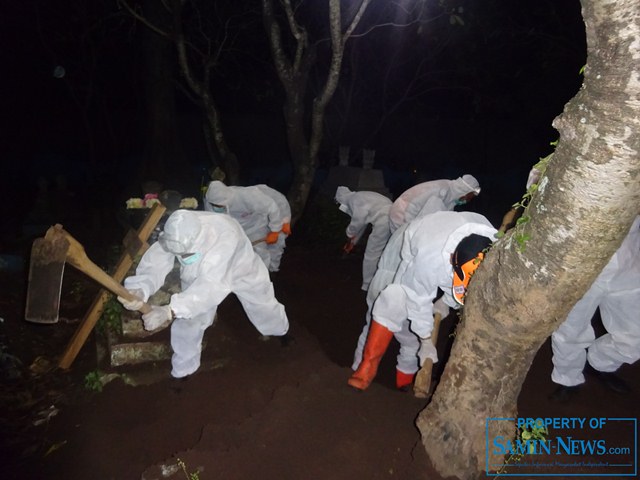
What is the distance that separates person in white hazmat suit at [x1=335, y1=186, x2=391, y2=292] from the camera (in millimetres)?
5789

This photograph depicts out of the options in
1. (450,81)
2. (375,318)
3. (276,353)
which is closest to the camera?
(375,318)

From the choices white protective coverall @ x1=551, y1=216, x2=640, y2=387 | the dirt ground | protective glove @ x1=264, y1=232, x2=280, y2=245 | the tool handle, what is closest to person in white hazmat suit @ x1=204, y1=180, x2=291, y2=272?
protective glove @ x1=264, y1=232, x2=280, y2=245

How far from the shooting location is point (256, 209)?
5.32 m

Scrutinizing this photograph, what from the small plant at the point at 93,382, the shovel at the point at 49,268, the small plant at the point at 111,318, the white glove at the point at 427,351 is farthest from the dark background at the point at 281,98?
the white glove at the point at 427,351

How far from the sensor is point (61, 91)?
1270 cm

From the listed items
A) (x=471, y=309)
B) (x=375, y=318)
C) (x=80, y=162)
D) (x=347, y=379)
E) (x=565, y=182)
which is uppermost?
(x=565, y=182)

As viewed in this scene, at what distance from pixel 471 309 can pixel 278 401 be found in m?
1.45

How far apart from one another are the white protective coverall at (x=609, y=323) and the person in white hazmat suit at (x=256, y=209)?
329 centimetres

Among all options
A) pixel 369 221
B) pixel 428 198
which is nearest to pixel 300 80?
pixel 369 221

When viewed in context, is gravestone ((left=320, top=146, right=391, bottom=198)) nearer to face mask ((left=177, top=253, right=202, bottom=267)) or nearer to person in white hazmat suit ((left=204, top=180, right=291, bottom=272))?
person in white hazmat suit ((left=204, top=180, right=291, bottom=272))

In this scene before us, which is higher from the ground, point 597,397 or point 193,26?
point 193,26

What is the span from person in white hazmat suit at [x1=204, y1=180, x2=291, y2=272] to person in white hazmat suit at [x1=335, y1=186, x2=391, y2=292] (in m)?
0.94

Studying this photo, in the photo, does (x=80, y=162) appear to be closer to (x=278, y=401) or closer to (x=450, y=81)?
(x=450, y=81)

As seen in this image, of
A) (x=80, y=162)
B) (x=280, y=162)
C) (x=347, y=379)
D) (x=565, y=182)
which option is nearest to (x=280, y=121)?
(x=280, y=162)
